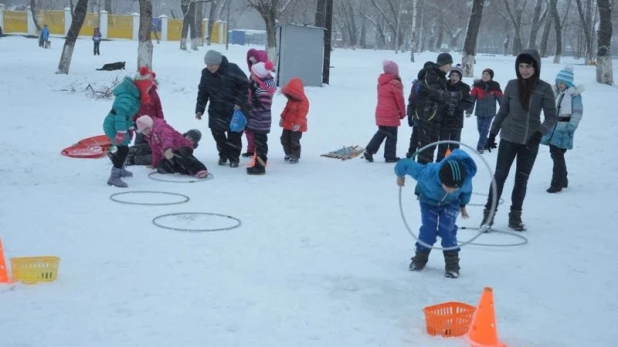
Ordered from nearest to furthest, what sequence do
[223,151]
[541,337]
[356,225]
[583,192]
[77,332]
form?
1. [77,332]
2. [541,337]
3. [356,225]
4. [583,192]
5. [223,151]

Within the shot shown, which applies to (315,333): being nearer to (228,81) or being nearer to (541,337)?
(541,337)

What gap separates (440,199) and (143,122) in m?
5.50

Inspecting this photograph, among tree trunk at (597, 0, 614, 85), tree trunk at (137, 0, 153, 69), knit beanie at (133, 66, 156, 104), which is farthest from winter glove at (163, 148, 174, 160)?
tree trunk at (597, 0, 614, 85)

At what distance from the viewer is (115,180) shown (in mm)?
9305

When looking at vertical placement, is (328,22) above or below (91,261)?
above

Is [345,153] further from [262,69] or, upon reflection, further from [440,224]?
[440,224]

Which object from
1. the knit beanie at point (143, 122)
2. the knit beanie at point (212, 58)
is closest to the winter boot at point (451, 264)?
the knit beanie at point (143, 122)

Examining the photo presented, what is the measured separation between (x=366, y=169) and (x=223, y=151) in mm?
2455

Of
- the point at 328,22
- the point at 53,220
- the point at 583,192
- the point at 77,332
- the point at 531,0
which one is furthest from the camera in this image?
the point at 531,0

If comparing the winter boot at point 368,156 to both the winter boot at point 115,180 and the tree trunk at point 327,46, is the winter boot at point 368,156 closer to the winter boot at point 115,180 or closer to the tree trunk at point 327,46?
the winter boot at point 115,180

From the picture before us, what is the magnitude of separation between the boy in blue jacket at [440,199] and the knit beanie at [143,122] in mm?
5126

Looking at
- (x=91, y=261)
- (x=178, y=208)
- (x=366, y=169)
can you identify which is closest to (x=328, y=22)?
(x=366, y=169)

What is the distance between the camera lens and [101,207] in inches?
316

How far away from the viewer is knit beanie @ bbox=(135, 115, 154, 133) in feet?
32.9
